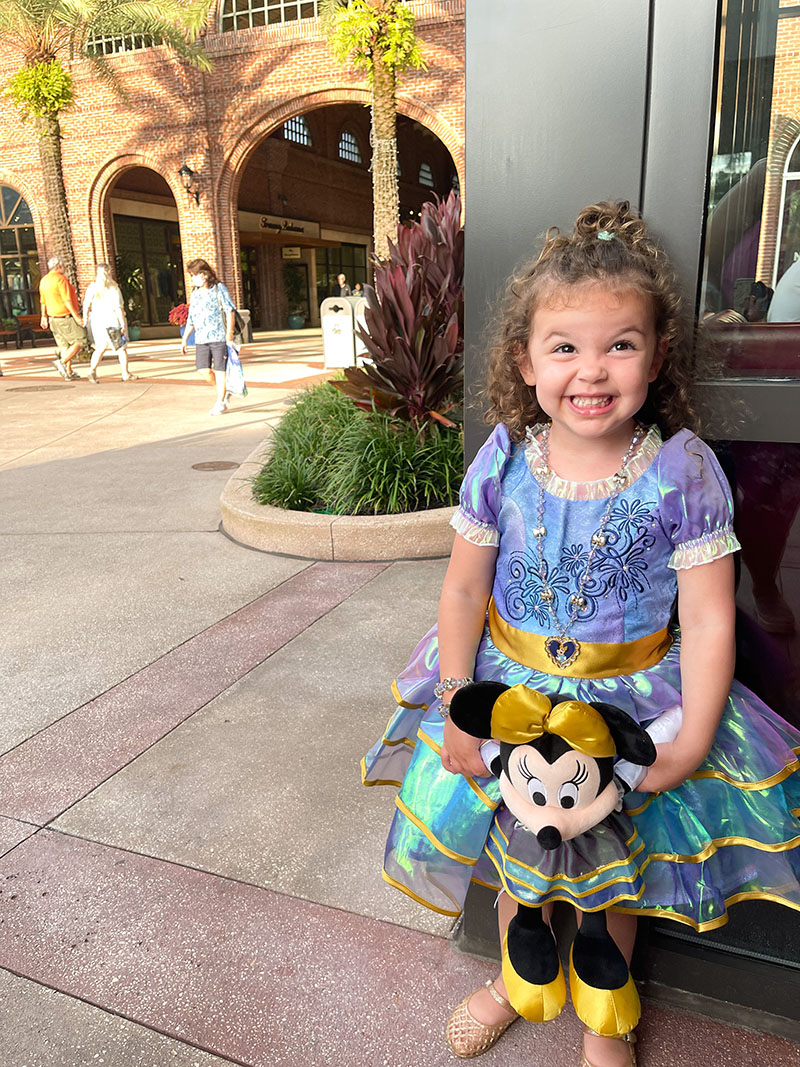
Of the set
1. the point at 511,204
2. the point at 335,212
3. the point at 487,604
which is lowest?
the point at 487,604

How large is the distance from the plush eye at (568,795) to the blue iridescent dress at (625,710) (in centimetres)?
11

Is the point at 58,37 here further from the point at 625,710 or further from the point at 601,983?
the point at 601,983

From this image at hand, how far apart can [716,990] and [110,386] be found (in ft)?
41.9

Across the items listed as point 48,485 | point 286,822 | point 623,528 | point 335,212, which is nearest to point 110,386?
point 48,485

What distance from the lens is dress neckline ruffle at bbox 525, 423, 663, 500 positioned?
153 centimetres

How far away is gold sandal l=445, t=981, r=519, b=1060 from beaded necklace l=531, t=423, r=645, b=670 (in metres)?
0.73

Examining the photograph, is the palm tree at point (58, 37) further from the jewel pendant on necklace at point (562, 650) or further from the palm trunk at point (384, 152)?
the jewel pendant on necklace at point (562, 650)

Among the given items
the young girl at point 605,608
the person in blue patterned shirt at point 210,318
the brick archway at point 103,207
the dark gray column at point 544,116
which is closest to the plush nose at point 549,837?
the young girl at point 605,608

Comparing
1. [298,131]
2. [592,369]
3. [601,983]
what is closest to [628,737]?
[601,983]

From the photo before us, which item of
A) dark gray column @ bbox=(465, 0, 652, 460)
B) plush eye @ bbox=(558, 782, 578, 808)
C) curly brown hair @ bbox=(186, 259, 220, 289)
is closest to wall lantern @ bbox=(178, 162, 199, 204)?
curly brown hair @ bbox=(186, 259, 220, 289)

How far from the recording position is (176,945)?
1883 millimetres

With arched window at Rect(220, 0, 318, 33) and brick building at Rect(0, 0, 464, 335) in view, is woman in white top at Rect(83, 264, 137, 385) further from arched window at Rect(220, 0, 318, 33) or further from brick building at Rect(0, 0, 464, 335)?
arched window at Rect(220, 0, 318, 33)

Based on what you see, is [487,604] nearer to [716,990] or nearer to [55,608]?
[716,990]

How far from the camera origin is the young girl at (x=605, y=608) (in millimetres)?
1429
